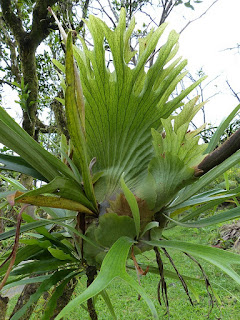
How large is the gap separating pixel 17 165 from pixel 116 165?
14cm

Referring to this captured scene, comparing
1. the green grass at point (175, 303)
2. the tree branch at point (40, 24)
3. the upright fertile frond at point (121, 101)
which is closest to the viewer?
the upright fertile frond at point (121, 101)

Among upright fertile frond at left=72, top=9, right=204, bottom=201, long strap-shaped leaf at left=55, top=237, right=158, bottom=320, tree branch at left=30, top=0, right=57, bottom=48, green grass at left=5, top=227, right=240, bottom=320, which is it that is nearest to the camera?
long strap-shaped leaf at left=55, top=237, right=158, bottom=320

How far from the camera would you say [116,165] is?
16.8 inches

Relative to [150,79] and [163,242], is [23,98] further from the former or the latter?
[163,242]

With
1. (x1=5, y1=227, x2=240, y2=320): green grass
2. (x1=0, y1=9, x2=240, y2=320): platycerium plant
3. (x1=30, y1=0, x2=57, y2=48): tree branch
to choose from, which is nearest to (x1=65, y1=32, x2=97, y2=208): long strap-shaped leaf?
(x1=0, y1=9, x2=240, y2=320): platycerium plant

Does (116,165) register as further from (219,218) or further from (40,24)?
(40,24)

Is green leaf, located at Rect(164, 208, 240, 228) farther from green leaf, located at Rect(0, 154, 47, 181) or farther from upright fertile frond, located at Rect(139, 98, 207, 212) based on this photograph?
green leaf, located at Rect(0, 154, 47, 181)

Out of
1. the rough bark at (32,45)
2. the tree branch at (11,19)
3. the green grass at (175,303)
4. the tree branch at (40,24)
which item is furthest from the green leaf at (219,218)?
the green grass at (175,303)

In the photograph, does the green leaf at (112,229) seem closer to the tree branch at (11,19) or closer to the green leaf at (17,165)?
the green leaf at (17,165)

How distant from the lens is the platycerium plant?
1.10 ft

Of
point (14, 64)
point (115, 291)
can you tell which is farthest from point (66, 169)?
point (115, 291)

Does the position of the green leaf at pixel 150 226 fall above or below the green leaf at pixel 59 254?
below

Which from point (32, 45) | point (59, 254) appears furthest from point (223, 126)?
point (32, 45)

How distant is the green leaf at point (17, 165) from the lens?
39 centimetres
